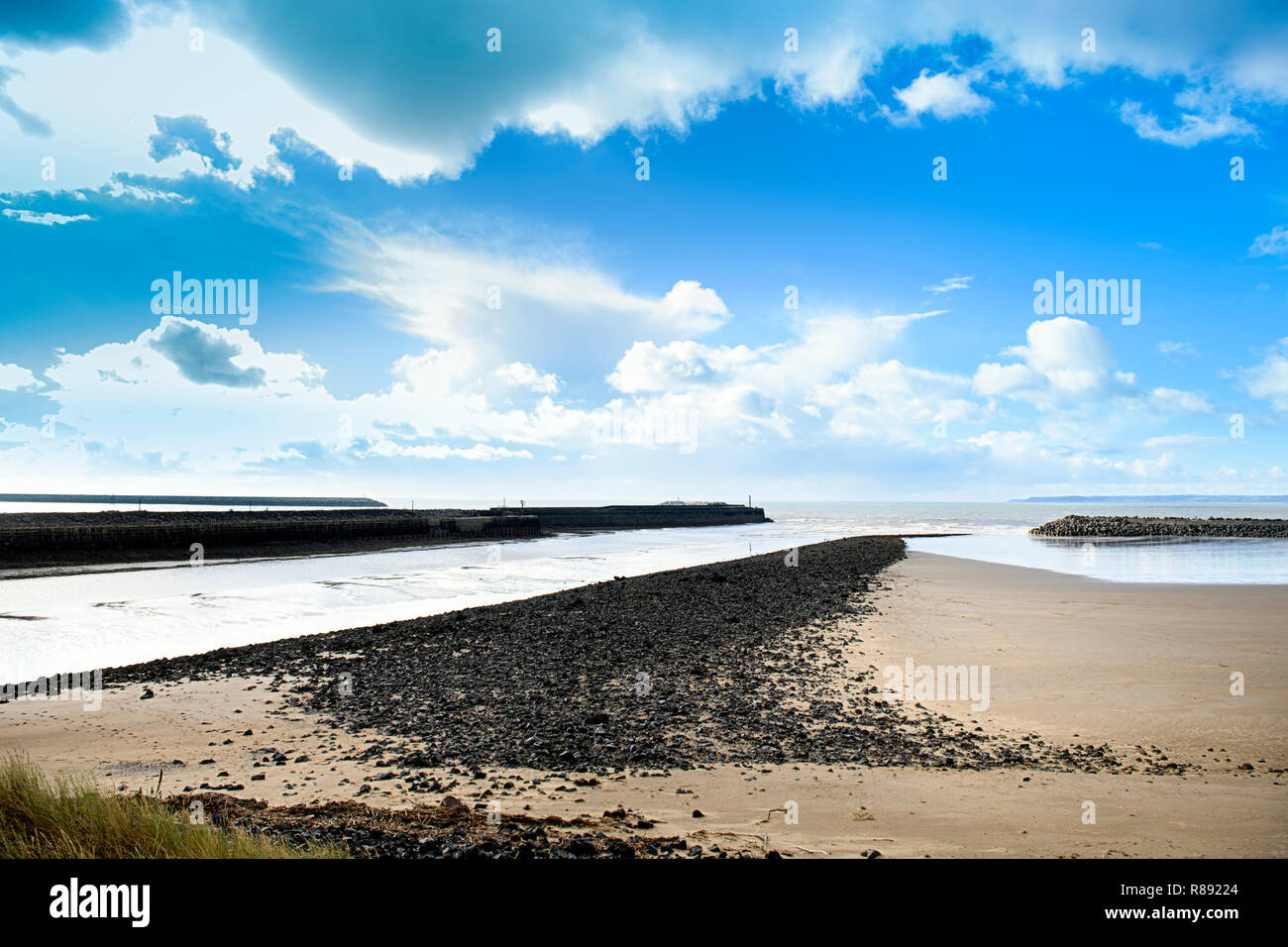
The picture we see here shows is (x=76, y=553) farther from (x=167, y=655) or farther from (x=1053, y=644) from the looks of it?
(x=1053, y=644)

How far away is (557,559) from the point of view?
4416 centimetres

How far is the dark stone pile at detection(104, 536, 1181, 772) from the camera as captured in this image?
8477mm

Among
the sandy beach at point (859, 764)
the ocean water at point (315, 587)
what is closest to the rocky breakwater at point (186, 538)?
the ocean water at point (315, 587)

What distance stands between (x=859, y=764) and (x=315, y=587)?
25882 millimetres

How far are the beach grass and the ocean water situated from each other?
10.7m

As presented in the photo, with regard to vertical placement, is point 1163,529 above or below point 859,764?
below

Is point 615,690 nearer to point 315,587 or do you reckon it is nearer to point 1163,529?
point 315,587

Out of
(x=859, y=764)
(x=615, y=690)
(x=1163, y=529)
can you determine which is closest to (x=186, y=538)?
(x=615, y=690)

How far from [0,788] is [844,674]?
37.5 feet

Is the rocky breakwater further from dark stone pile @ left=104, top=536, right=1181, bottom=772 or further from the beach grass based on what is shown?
the beach grass

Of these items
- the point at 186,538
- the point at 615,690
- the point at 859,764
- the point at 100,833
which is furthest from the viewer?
the point at 186,538

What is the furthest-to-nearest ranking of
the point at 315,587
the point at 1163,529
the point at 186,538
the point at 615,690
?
1. the point at 1163,529
2. the point at 186,538
3. the point at 315,587
4. the point at 615,690

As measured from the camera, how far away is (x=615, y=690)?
1147 centimetres
